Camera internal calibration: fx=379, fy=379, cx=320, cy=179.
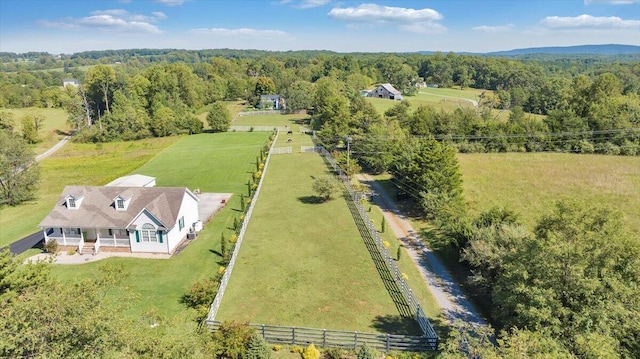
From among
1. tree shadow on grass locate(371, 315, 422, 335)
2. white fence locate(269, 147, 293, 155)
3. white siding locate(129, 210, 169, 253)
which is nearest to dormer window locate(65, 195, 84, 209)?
white siding locate(129, 210, 169, 253)

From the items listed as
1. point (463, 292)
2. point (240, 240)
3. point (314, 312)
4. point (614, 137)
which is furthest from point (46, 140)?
point (614, 137)

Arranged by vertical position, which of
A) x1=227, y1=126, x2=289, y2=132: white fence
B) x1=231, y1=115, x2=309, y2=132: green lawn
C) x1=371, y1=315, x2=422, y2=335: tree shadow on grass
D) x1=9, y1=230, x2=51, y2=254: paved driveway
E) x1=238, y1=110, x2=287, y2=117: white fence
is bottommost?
x1=371, y1=315, x2=422, y2=335: tree shadow on grass

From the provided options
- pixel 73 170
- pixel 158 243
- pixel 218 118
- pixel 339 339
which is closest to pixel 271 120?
pixel 218 118

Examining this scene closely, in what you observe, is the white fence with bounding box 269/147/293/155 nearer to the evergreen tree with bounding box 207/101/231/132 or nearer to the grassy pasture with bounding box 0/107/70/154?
the evergreen tree with bounding box 207/101/231/132

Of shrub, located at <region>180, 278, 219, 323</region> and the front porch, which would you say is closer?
shrub, located at <region>180, 278, 219, 323</region>

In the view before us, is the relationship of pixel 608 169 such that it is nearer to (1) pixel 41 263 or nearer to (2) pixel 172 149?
(1) pixel 41 263

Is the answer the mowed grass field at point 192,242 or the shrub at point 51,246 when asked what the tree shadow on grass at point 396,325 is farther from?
the shrub at point 51,246

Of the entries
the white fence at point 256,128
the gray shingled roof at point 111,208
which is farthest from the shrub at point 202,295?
the white fence at point 256,128
